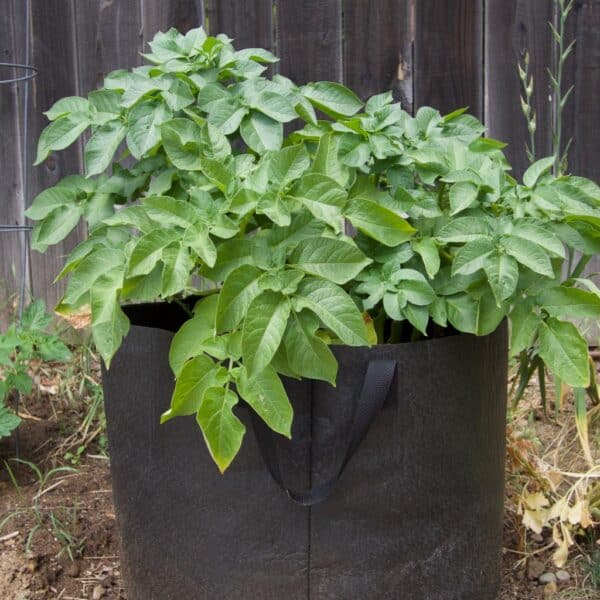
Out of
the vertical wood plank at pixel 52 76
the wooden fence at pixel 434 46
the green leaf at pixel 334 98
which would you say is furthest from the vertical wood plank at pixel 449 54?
the green leaf at pixel 334 98

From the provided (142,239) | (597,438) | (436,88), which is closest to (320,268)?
(142,239)

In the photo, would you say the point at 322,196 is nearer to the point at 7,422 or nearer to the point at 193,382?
the point at 193,382

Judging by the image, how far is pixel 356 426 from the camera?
Result: 123 centimetres

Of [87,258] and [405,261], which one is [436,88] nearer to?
[405,261]

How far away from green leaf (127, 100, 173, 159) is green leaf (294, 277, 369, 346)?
377mm

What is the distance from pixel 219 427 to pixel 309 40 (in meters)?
1.89

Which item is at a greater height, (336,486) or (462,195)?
(462,195)

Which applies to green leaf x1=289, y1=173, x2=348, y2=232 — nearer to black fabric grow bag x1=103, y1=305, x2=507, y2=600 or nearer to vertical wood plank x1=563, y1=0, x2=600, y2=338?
black fabric grow bag x1=103, y1=305, x2=507, y2=600

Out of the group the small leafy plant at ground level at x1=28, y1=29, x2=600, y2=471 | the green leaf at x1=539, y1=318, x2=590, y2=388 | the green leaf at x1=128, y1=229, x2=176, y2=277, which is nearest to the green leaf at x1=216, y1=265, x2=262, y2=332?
the small leafy plant at ground level at x1=28, y1=29, x2=600, y2=471

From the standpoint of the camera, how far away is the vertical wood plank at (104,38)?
281cm

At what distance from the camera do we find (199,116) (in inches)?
53.9

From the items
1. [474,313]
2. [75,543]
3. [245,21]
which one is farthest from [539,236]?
[245,21]

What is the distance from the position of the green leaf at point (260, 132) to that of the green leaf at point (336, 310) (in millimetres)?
300

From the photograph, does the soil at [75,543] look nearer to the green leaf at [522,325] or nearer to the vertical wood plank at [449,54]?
the green leaf at [522,325]
